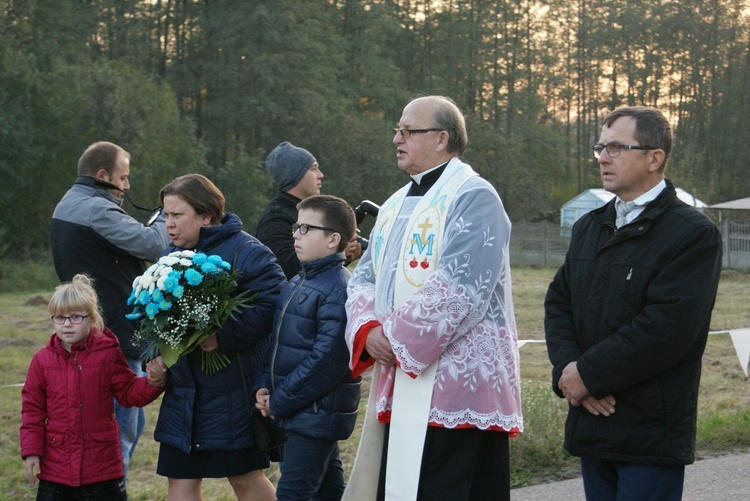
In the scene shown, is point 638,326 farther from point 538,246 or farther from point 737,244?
point 538,246

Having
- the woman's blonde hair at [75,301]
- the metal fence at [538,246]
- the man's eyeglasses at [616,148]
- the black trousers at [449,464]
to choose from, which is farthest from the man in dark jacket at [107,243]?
the metal fence at [538,246]

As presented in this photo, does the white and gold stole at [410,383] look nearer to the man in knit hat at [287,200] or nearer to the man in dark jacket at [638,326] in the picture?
the man in dark jacket at [638,326]

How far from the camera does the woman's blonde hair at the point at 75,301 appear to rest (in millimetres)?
4637

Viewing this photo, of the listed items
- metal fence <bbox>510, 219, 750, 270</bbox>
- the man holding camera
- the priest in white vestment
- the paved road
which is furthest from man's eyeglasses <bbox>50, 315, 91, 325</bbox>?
metal fence <bbox>510, 219, 750, 270</bbox>

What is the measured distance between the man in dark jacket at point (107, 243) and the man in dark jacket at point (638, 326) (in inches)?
101

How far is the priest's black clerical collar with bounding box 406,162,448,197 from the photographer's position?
13.5 ft

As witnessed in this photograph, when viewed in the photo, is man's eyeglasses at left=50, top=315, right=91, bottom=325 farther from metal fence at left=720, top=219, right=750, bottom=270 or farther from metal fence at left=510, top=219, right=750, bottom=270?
metal fence at left=510, top=219, right=750, bottom=270

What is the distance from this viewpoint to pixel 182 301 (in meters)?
4.36

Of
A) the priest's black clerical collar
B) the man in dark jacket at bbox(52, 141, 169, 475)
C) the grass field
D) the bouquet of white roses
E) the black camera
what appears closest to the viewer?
the priest's black clerical collar

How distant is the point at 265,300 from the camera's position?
470 centimetres

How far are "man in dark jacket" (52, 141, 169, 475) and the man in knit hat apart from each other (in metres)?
0.60

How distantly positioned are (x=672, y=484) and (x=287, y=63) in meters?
45.2

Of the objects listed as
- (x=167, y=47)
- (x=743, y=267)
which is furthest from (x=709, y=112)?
(x=167, y=47)

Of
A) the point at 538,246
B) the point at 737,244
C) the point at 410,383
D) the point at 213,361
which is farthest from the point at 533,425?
the point at 538,246
